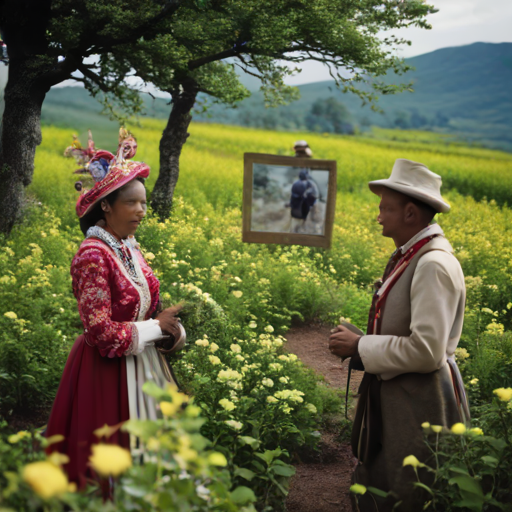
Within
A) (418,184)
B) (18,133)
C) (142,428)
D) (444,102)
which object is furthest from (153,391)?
(444,102)

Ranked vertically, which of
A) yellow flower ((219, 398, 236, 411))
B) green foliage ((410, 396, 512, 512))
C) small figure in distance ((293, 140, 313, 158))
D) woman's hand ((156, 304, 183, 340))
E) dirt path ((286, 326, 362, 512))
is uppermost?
small figure in distance ((293, 140, 313, 158))

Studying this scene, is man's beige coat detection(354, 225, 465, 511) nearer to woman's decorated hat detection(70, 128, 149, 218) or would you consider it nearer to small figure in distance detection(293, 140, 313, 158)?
woman's decorated hat detection(70, 128, 149, 218)

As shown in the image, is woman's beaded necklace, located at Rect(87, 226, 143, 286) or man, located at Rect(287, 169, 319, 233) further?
man, located at Rect(287, 169, 319, 233)

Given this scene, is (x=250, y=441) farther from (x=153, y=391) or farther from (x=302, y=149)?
(x=302, y=149)

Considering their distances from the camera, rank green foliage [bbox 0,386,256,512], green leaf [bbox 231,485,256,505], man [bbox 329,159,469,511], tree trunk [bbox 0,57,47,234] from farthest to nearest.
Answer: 1. tree trunk [bbox 0,57,47,234]
2. man [bbox 329,159,469,511]
3. green leaf [bbox 231,485,256,505]
4. green foliage [bbox 0,386,256,512]

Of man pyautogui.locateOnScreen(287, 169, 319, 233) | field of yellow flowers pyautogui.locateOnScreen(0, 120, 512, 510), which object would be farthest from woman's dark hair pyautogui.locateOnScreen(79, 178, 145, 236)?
man pyautogui.locateOnScreen(287, 169, 319, 233)

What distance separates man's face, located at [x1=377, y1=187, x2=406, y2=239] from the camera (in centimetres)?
206

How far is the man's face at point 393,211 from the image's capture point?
2.06 metres

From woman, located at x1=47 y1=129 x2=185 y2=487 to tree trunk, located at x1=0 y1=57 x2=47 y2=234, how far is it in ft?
7.18

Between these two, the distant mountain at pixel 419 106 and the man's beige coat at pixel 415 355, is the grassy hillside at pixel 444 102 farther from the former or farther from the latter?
the man's beige coat at pixel 415 355

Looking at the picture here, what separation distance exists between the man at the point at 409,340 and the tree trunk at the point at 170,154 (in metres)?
3.48

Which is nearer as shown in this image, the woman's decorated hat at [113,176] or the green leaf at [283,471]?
the green leaf at [283,471]

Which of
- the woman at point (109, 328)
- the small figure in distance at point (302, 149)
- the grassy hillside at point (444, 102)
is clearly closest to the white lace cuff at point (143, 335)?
the woman at point (109, 328)

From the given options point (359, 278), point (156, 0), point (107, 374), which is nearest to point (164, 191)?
point (156, 0)
